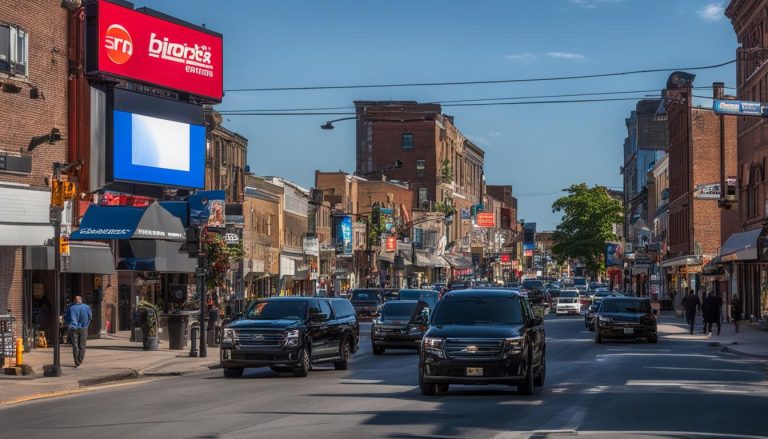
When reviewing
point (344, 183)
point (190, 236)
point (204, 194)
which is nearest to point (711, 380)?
point (190, 236)

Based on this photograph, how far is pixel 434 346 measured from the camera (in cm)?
2169

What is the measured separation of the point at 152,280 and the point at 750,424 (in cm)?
3762

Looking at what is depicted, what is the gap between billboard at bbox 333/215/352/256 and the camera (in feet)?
311

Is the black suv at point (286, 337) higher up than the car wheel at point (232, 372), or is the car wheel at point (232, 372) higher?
the black suv at point (286, 337)

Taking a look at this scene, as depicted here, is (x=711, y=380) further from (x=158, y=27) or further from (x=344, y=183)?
(x=344, y=183)

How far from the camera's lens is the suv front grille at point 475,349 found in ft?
70.5

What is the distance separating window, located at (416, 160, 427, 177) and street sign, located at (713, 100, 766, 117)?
343 feet

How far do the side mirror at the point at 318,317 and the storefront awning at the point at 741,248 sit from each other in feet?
92.1

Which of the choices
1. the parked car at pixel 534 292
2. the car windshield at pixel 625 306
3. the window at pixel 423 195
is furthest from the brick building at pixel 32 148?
the window at pixel 423 195

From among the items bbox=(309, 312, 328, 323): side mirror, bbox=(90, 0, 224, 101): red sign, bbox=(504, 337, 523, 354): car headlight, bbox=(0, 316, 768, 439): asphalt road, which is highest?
bbox=(90, 0, 224, 101): red sign


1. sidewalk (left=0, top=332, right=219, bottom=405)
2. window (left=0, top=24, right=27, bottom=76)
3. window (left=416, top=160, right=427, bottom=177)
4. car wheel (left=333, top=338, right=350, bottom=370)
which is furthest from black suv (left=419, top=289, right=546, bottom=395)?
window (left=416, top=160, right=427, bottom=177)

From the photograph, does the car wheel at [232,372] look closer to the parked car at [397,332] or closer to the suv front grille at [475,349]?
the suv front grille at [475,349]

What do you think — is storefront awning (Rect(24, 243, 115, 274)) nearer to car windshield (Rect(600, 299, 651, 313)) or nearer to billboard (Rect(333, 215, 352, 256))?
car windshield (Rect(600, 299, 651, 313))

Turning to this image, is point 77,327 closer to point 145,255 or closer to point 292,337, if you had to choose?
point 292,337
